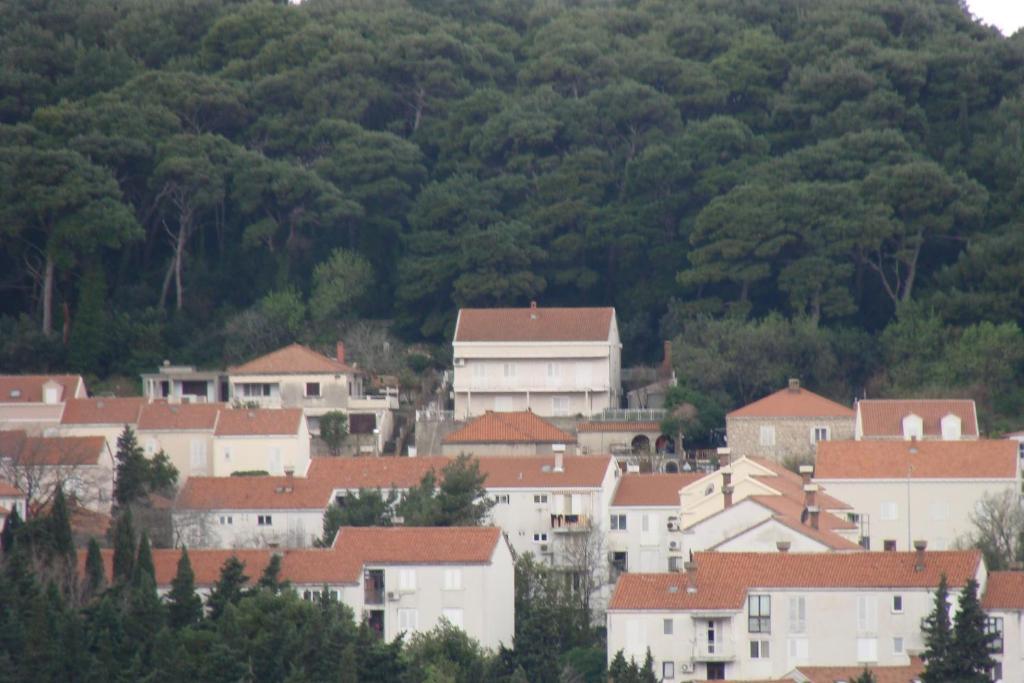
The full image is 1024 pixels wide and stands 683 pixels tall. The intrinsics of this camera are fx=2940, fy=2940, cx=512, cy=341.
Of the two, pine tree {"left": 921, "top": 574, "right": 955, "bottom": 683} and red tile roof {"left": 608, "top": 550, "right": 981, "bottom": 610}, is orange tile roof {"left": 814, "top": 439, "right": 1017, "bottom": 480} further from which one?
pine tree {"left": 921, "top": 574, "right": 955, "bottom": 683}

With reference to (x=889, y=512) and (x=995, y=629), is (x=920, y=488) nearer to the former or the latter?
(x=889, y=512)

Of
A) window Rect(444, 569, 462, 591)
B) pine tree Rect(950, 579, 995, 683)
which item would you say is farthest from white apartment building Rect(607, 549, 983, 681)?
window Rect(444, 569, 462, 591)

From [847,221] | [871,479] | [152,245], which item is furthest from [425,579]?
[152,245]

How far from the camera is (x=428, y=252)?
84438 millimetres

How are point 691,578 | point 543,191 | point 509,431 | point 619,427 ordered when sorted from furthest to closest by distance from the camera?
point 543,191
point 619,427
point 509,431
point 691,578

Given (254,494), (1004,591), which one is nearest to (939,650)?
(1004,591)

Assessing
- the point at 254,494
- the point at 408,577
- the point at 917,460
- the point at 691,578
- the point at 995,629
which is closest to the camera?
the point at 995,629

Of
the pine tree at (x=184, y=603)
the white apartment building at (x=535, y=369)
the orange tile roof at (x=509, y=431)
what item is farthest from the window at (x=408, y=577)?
the white apartment building at (x=535, y=369)

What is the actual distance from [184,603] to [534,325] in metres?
24.5

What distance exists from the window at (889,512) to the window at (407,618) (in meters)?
12.7

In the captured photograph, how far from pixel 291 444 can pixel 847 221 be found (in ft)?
56.5

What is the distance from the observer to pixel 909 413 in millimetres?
72688

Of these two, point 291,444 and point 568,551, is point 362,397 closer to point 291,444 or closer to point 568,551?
point 291,444

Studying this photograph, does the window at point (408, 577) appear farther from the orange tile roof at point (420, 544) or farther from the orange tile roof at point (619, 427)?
the orange tile roof at point (619, 427)
